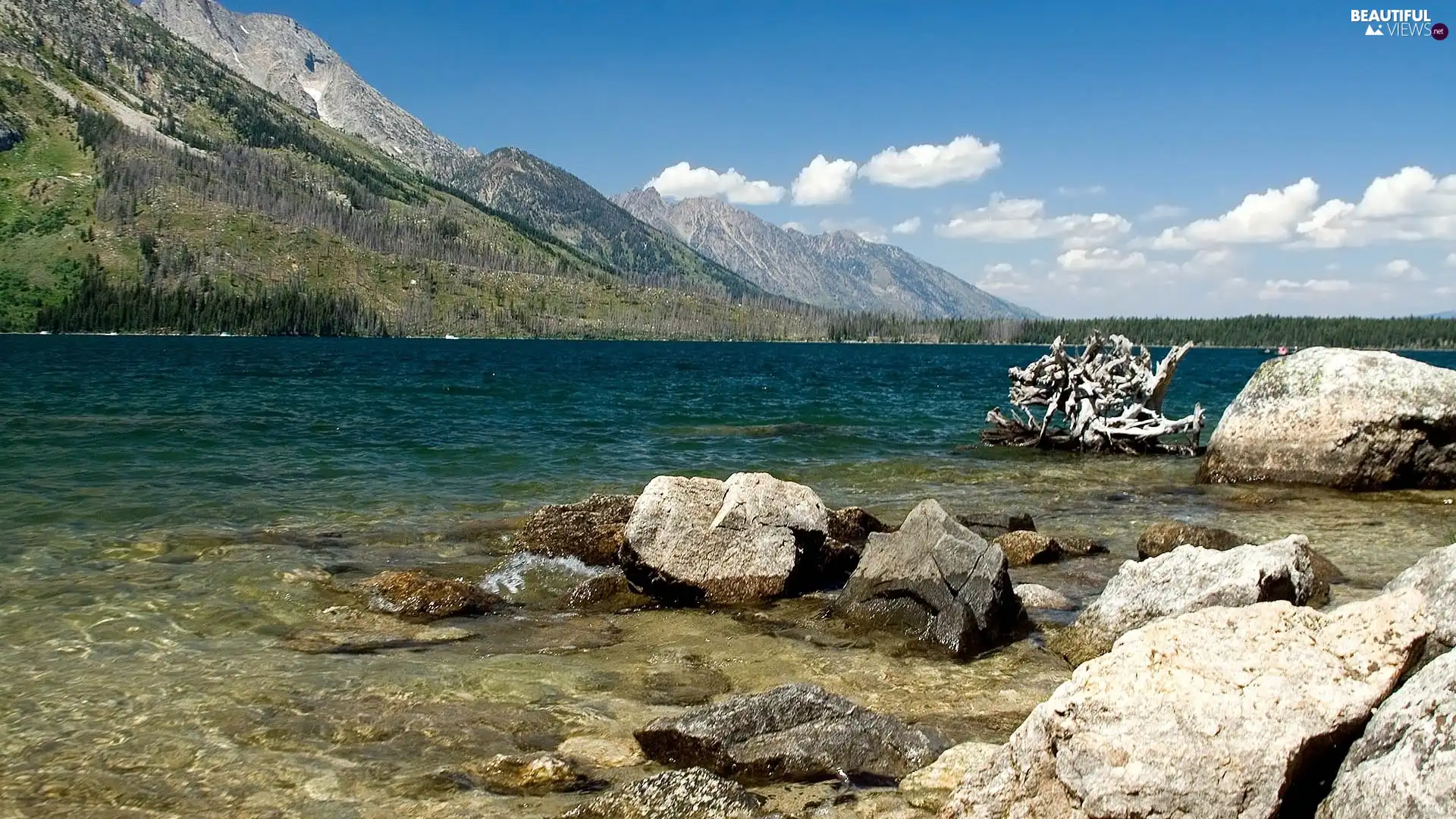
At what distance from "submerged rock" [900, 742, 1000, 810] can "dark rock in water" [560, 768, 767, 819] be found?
1.17 m

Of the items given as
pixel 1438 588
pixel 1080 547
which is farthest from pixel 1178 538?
pixel 1438 588

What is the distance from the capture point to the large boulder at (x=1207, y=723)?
5402 mm

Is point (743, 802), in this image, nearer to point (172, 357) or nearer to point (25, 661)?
point (25, 661)

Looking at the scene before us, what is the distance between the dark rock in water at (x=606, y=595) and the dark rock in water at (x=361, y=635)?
79.7 inches

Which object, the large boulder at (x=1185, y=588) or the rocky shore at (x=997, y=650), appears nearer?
the rocky shore at (x=997, y=650)

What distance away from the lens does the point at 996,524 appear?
19.2m

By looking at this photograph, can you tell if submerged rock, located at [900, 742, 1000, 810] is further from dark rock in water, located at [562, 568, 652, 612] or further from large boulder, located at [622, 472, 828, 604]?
dark rock in water, located at [562, 568, 652, 612]

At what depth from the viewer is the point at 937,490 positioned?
25.2m

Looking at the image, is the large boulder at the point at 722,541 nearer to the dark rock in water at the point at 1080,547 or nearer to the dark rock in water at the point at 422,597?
the dark rock in water at the point at 422,597

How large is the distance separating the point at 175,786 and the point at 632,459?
22.8 m

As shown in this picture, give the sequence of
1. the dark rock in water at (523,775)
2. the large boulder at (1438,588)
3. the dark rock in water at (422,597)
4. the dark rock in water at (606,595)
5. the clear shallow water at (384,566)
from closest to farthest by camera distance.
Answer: the large boulder at (1438,588)
the dark rock in water at (523,775)
the clear shallow water at (384,566)
the dark rock in water at (422,597)
the dark rock in water at (606,595)

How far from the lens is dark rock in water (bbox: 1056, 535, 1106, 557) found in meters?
17.0

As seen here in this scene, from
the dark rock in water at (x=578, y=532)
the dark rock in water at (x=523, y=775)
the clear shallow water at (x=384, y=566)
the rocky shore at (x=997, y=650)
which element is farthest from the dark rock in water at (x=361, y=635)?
the dark rock in water at (x=523, y=775)

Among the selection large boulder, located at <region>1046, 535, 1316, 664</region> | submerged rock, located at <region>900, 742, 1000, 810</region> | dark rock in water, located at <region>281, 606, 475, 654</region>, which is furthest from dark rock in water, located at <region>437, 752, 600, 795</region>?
large boulder, located at <region>1046, 535, 1316, 664</region>
